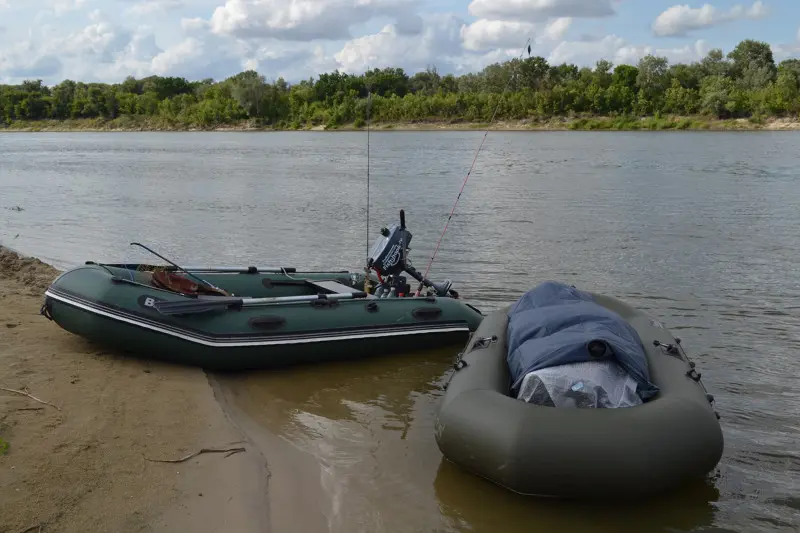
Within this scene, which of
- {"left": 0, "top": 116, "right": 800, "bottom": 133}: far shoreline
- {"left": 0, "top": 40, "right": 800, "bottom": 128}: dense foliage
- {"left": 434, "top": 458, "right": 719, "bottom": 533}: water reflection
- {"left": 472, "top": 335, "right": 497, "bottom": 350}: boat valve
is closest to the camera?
{"left": 434, "top": 458, "right": 719, "bottom": 533}: water reflection

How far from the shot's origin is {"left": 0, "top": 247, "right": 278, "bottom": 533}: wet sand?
3.79 meters

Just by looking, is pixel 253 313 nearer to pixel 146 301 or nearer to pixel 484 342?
pixel 146 301

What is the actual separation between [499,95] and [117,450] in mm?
50812

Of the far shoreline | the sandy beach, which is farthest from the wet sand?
the far shoreline

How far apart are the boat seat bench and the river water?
0.81 m

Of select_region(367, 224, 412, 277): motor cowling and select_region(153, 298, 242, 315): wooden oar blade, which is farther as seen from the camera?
select_region(367, 224, 412, 277): motor cowling

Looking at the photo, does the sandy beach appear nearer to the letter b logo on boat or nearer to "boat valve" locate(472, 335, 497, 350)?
the letter b logo on boat

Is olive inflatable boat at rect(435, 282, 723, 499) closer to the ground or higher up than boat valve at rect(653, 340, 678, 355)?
closer to the ground

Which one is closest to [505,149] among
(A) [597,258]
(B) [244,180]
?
(B) [244,180]

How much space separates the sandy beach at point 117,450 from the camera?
379cm

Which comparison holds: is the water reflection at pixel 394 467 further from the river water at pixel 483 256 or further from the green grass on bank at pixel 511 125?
the green grass on bank at pixel 511 125

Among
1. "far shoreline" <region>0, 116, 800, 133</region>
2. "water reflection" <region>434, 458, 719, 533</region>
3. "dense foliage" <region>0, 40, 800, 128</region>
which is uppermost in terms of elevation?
"dense foliage" <region>0, 40, 800, 128</region>

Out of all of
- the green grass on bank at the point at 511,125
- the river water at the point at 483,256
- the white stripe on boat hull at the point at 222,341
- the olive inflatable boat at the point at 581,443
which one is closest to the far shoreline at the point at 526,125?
the green grass on bank at the point at 511,125

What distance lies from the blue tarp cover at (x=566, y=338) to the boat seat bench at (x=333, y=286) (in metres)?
2.14
